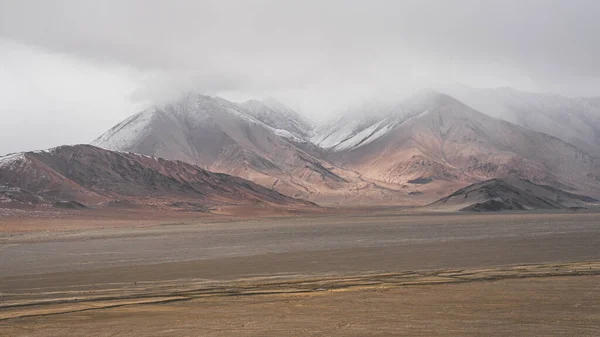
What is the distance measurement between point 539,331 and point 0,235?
2630 inches

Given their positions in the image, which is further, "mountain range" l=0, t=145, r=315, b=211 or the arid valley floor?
"mountain range" l=0, t=145, r=315, b=211

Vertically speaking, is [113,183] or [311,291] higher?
[113,183]

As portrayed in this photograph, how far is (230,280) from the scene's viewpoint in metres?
27.8

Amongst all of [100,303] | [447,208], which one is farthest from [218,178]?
[100,303]

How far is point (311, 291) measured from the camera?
22594mm

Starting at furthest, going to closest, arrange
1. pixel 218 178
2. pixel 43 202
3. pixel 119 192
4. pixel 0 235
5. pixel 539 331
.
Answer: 1. pixel 218 178
2. pixel 119 192
3. pixel 43 202
4. pixel 0 235
5. pixel 539 331

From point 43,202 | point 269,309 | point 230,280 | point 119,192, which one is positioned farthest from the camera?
point 119,192

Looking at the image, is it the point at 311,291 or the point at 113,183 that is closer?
the point at 311,291

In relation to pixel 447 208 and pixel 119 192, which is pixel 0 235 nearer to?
pixel 119 192

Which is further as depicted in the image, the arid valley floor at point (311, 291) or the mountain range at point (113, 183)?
the mountain range at point (113, 183)

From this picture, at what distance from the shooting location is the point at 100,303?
21656 mm

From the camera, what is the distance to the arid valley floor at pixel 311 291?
638 inches

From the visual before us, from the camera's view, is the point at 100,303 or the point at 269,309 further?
the point at 100,303

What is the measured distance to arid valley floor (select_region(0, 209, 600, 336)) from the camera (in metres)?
16.2
